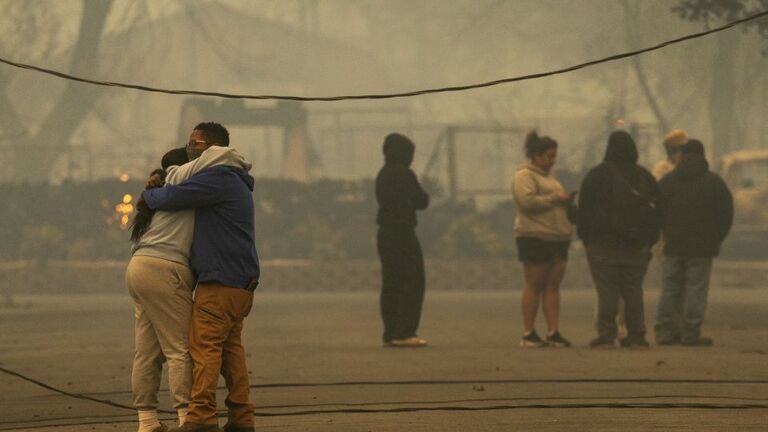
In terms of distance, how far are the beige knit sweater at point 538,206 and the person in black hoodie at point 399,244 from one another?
0.83m

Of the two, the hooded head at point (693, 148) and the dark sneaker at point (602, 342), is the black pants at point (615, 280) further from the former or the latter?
the hooded head at point (693, 148)

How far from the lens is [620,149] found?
14.3 m

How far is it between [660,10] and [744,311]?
21.0m

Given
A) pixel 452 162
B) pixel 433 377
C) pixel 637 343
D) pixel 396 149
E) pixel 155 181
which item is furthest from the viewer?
pixel 452 162

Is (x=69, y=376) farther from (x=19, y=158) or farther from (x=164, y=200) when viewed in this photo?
(x=19, y=158)

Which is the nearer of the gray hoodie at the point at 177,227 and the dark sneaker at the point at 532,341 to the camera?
the gray hoodie at the point at 177,227

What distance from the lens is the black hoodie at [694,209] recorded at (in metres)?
14.7

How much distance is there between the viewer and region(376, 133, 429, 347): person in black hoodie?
14734 mm

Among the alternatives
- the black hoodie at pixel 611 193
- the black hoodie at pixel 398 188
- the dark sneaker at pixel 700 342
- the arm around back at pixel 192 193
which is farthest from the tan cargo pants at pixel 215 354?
the dark sneaker at pixel 700 342

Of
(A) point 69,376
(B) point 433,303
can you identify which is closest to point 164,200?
(A) point 69,376

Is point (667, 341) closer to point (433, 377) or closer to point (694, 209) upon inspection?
point (694, 209)

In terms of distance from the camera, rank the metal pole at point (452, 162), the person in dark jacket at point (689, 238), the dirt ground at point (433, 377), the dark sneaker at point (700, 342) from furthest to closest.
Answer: the metal pole at point (452, 162) < the person in dark jacket at point (689, 238) < the dark sneaker at point (700, 342) < the dirt ground at point (433, 377)

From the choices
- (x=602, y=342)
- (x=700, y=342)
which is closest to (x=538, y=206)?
(x=602, y=342)

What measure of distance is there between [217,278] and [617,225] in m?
6.63
